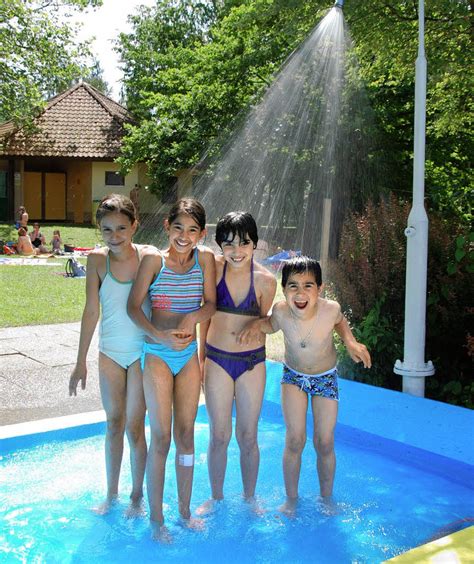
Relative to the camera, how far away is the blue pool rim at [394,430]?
449cm

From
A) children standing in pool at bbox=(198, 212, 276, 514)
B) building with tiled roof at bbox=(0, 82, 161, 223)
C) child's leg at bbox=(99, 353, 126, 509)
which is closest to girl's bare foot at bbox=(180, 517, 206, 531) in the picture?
children standing in pool at bbox=(198, 212, 276, 514)

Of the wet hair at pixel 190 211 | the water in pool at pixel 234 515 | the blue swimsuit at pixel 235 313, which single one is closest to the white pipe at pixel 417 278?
the water in pool at pixel 234 515

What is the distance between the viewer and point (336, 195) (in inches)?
629

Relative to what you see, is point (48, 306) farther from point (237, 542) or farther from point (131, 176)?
point (131, 176)

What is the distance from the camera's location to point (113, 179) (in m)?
27.9

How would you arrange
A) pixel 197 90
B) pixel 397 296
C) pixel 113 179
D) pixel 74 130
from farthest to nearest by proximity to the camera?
1. pixel 113 179
2. pixel 74 130
3. pixel 197 90
4. pixel 397 296

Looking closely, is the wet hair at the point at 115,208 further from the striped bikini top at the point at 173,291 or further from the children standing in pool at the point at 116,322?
the striped bikini top at the point at 173,291

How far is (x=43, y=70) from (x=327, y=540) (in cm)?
2154

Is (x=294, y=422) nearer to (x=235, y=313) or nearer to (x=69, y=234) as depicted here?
(x=235, y=313)

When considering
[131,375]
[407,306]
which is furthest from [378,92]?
[131,375]

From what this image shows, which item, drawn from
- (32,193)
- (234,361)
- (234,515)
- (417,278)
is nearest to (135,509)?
(234,515)

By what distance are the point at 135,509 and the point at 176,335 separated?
1107 mm

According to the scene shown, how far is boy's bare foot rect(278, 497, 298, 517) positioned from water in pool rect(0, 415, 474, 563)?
4 cm

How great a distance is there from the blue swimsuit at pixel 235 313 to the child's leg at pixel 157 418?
1.09 ft
